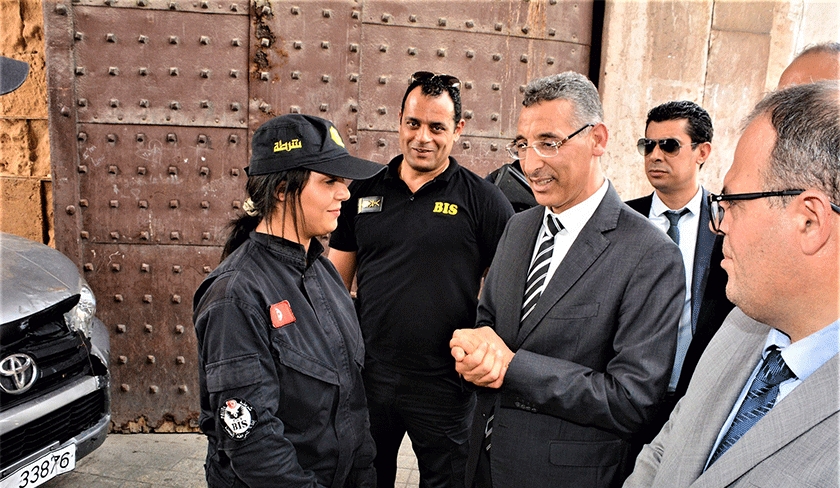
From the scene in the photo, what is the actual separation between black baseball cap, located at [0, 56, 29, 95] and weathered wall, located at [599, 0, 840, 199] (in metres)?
3.94

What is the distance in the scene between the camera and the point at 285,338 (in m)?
1.76

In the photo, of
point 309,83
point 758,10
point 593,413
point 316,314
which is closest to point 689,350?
point 593,413

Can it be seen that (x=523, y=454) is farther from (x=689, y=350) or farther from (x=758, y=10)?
(x=758, y=10)

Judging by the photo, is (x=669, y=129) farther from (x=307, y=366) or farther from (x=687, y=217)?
(x=307, y=366)

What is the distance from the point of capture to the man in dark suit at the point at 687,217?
237 centimetres

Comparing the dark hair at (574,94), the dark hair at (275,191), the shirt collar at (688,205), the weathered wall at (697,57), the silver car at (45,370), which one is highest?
the weathered wall at (697,57)

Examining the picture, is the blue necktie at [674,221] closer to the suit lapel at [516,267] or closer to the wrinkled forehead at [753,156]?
the suit lapel at [516,267]

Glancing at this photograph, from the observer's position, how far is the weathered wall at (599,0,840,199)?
4.31 m

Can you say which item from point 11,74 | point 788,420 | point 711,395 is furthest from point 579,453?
point 11,74

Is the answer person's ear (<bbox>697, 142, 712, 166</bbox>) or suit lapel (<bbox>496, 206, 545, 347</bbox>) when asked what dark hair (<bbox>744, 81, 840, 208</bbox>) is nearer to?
suit lapel (<bbox>496, 206, 545, 347</bbox>)

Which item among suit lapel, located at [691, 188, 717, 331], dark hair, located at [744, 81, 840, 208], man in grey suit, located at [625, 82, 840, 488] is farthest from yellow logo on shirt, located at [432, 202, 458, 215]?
dark hair, located at [744, 81, 840, 208]

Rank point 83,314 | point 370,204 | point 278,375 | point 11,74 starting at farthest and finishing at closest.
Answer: point 11,74 < point 83,314 < point 370,204 < point 278,375

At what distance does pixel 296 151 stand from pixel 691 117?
7.28 ft

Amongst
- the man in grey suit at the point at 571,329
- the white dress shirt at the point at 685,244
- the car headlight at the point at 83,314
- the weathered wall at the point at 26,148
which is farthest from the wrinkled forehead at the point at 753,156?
the weathered wall at the point at 26,148
